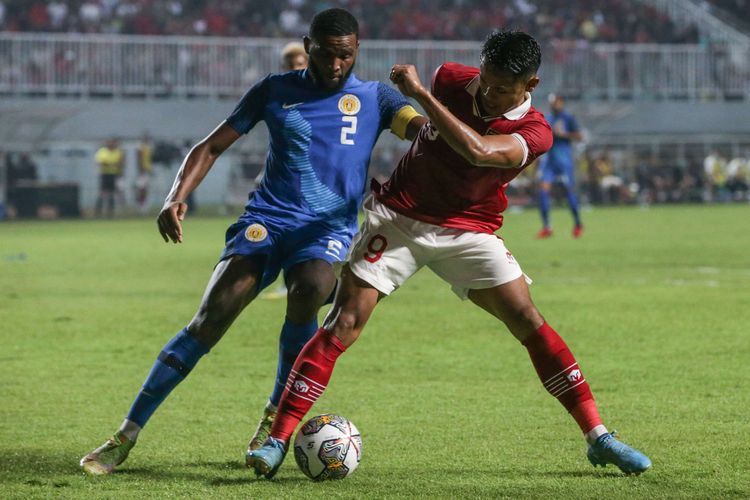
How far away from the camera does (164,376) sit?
5379 millimetres

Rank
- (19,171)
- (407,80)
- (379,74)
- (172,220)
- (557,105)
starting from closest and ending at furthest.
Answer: (407,80) < (172,220) < (557,105) < (19,171) < (379,74)

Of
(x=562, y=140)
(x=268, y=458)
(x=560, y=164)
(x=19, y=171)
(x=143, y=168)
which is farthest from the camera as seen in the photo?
(x=143, y=168)

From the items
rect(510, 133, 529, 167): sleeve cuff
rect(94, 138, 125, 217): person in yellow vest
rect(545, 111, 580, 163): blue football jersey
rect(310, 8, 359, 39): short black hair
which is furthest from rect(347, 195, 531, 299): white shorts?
rect(94, 138, 125, 217): person in yellow vest

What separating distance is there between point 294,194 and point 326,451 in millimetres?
1324

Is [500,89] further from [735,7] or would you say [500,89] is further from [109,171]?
[735,7]

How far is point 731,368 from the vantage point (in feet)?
26.2

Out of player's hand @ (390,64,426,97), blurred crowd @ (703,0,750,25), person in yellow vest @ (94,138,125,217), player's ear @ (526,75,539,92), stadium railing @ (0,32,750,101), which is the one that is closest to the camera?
player's hand @ (390,64,426,97)

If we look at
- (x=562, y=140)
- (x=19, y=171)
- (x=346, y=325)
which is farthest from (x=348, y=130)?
(x=19, y=171)

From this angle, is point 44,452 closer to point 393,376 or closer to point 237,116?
point 237,116

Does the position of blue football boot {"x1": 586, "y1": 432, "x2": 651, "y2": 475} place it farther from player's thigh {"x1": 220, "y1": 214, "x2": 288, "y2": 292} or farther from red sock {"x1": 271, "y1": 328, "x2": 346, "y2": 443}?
player's thigh {"x1": 220, "y1": 214, "x2": 288, "y2": 292}

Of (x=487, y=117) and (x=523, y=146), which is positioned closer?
(x=523, y=146)

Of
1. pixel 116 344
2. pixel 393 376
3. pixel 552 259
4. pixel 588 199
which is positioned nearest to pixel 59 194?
pixel 588 199

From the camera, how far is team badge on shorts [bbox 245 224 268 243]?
560 centimetres

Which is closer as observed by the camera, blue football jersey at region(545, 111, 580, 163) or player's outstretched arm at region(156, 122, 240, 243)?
player's outstretched arm at region(156, 122, 240, 243)
